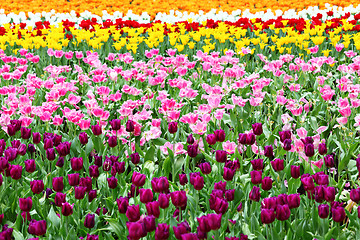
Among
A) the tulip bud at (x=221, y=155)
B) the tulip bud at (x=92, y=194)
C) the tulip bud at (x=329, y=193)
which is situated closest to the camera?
the tulip bud at (x=329, y=193)

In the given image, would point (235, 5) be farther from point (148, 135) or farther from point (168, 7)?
point (148, 135)

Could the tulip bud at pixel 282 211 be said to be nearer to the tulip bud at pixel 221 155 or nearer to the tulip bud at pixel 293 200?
the tulip bud at pixel 293 200

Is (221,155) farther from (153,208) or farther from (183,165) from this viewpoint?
(183,165)

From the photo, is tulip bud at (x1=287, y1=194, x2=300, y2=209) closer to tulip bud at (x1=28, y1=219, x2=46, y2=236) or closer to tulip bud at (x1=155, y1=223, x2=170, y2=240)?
tulip bud at (x1=155, y1=223, x2=170, y2=240)

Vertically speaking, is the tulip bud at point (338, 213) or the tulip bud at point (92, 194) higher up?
the tulip bud at point (338, 213)

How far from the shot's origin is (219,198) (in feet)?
6.84

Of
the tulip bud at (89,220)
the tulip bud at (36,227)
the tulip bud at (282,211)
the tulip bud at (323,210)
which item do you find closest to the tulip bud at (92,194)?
the tulip bud at (89,220)

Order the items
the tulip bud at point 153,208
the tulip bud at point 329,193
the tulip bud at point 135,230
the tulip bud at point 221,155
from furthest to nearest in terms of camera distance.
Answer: the tulip bud at point 221,155
the tulip bud at point 329,193
the tulip bud at point 153,208
the tulip bud at point 135,230

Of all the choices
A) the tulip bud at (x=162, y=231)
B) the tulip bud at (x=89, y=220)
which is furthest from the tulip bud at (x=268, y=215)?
the tulip bud at (x=89, y=220)

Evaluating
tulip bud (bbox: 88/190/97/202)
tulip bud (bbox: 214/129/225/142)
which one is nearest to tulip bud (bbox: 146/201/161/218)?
tulip bud (bbox: 88/190/97/202)

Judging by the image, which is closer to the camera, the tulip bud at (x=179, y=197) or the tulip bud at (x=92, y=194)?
the tulip bud at (x=179, y=197)

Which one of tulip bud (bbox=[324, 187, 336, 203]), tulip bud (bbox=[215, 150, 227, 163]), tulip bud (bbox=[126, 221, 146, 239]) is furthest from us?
tulip bud (bbox=[215, 150, 227, 163])

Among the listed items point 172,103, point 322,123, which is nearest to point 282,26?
point 322,123

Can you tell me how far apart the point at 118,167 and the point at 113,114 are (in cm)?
203
